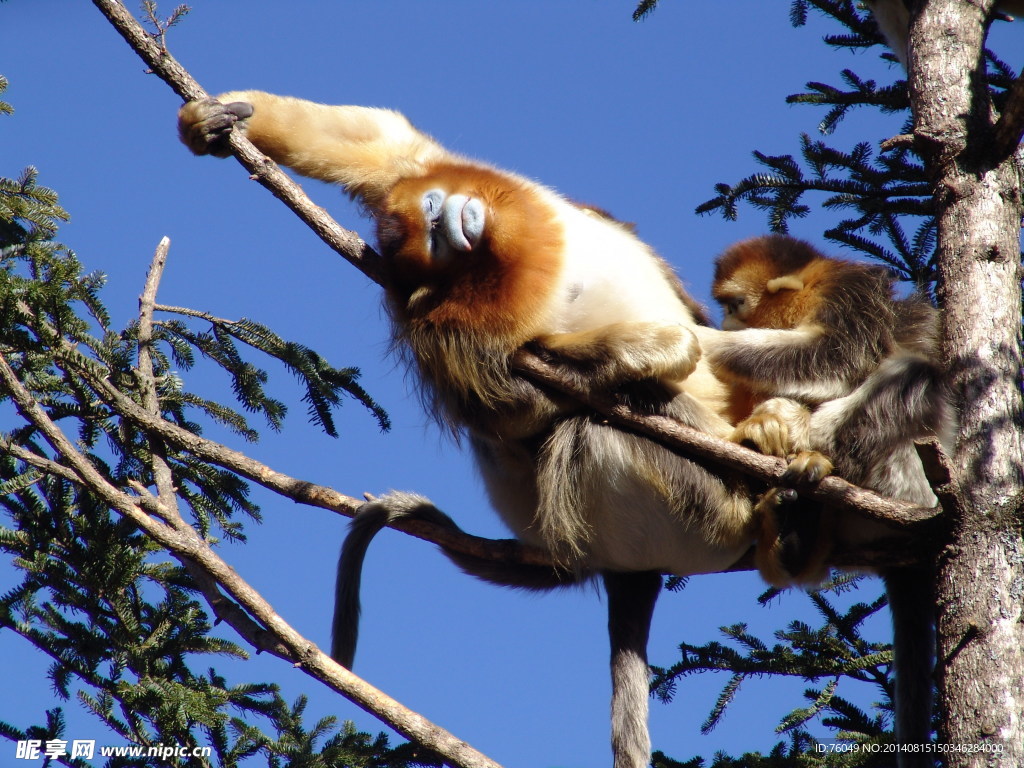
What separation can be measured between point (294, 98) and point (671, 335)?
2.19 m

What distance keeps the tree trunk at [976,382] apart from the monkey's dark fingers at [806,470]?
475 millimetres

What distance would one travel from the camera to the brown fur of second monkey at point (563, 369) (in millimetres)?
3795

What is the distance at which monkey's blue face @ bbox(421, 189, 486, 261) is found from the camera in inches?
147

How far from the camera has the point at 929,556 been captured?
3338mm

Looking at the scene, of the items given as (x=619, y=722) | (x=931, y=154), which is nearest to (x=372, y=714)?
(x=619, y=722)

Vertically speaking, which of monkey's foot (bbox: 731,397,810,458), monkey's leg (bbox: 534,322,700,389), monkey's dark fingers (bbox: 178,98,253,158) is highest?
monkey's dark fingers (bbox: 178,98,253,158)

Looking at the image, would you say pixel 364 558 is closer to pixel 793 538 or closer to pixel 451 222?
pixel 451 222

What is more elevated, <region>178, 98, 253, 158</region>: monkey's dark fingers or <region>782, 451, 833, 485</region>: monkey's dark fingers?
<region>178, 98, 253, 158</region>: monkey's dark fingers

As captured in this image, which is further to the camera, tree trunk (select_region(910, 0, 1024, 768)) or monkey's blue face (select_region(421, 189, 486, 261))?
monkey's blue face (select_region(421, 189, 486, 261))

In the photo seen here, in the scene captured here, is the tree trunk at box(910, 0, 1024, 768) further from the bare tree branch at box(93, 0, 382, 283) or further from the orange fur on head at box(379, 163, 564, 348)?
the bare tree branch at box(93, 0, 382, 283)

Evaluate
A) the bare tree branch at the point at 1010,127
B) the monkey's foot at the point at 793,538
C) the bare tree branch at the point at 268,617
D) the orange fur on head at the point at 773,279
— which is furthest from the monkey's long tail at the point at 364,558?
the bare tree branch at the point at 1010,127

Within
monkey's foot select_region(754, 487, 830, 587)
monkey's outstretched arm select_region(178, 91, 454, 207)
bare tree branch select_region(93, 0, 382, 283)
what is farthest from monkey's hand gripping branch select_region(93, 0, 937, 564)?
monkey's outstretched arm select_region(178, 91, 454, 207)

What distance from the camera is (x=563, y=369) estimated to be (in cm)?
386

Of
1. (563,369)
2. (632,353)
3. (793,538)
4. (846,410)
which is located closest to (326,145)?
(563,369)
